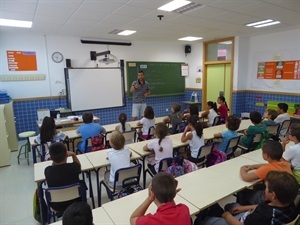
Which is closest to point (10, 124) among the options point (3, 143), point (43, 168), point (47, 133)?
point (3, 143)

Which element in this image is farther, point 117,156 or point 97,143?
point 97,143

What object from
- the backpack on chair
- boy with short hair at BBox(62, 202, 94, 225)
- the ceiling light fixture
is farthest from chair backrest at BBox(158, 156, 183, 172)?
the ceiling light fixture

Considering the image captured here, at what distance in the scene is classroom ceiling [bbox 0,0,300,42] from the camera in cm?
365

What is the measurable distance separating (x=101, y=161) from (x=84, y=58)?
475 centimetres

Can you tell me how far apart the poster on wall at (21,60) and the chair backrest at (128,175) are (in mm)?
4978

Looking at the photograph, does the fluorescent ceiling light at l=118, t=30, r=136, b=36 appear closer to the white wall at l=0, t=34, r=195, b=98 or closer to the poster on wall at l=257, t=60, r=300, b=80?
the white wall at l=0, t=34, r=195, b=98

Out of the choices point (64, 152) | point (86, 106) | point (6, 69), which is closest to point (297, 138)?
point (64, 152)

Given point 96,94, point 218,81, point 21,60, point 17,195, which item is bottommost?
point 17,195

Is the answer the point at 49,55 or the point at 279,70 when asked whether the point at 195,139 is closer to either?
the point at 279,70

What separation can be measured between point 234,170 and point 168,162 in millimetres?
749

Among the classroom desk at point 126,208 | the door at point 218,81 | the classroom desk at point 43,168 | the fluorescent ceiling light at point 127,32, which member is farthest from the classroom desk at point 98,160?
the door at point 218,81

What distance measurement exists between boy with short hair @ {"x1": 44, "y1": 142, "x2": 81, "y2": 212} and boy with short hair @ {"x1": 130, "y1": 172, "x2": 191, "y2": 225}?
38.7 inches

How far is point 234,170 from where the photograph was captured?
7.69 feet

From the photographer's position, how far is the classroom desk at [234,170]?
2.06 meters
